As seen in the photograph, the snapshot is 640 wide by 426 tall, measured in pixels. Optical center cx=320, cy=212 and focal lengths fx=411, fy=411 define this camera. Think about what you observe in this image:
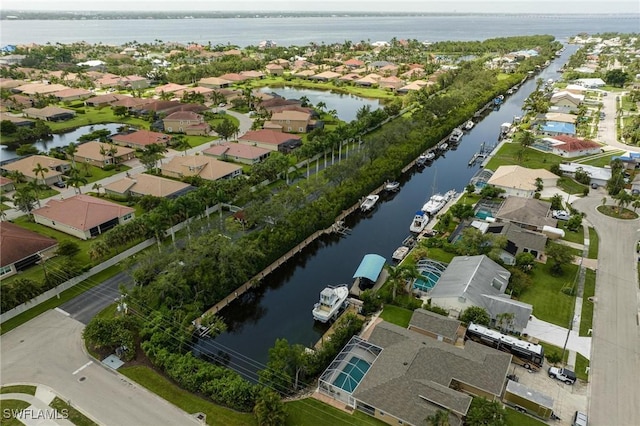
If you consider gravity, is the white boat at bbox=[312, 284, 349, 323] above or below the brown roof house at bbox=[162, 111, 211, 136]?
below

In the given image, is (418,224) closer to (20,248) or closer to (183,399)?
(183,399)

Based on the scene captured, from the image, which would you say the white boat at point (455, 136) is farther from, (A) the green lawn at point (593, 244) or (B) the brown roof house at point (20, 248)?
(B) the brown roof house at point (20, 248)

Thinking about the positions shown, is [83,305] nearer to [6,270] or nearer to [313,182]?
[6,270]

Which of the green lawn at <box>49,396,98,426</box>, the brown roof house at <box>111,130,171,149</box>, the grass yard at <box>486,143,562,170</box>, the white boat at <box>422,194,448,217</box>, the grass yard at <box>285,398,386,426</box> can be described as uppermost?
the brown roof house at <box>111,130,171,149</box>

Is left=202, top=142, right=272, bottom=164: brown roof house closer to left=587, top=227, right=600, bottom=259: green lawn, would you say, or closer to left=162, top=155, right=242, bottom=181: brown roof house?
left=162, top=155, right=242, bottom=181: brown roof house

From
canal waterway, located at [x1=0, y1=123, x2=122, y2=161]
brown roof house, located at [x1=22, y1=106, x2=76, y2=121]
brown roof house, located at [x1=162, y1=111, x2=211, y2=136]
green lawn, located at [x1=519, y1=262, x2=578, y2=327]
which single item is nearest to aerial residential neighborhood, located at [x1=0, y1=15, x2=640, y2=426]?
green lawn, located at [x1=519, y1=262, x2=578, y2=327]

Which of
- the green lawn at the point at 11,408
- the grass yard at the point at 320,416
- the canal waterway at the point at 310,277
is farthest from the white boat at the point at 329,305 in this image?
the green lawn at the point at 11,408

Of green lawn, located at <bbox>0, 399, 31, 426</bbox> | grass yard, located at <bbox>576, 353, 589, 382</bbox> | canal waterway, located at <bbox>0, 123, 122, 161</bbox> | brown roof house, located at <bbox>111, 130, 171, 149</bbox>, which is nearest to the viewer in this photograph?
green lawn, located at <bbox>0, 399, 31, 426</bbox>
